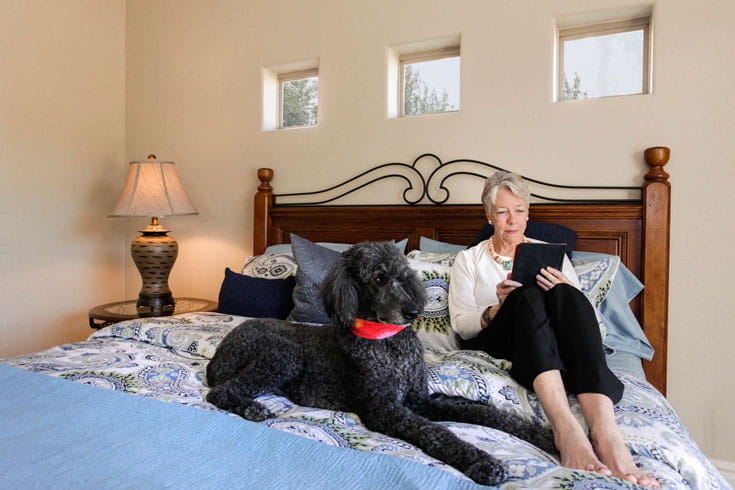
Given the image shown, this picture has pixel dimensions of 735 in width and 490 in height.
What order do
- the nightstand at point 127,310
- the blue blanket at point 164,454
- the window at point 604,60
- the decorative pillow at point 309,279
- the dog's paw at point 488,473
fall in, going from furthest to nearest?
the nightstand at point 127,310 < the window at point 604,60 < the decorative pillow at point 309,279 < the dog's paw at point 488,473 < the blue blanket at point 164,454

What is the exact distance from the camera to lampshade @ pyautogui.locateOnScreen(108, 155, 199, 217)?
8.89 feet

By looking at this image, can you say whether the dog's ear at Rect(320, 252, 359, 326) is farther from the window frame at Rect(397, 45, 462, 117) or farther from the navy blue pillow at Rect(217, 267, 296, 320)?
the window frame at Rect(397, 45, 462, 117)

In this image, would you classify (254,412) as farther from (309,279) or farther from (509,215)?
(509,215)

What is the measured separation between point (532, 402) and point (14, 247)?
3.06 m

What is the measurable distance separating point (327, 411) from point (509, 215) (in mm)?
981

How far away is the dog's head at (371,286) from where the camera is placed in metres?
1.16

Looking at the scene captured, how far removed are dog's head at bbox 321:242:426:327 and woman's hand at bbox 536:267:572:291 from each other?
456mm

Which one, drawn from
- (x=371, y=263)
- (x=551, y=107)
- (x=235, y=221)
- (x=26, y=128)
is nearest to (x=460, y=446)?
(x=371, y=263)

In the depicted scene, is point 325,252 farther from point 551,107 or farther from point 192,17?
point 192,17

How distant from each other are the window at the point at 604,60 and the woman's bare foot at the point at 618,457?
5.68 feet

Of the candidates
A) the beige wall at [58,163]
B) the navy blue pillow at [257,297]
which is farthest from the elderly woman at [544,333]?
the beige wall at [58,163]

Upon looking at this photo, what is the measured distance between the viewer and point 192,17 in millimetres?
3213

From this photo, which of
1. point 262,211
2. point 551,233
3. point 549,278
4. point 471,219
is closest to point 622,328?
point 551,233

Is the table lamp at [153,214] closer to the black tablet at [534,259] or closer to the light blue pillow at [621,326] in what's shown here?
the black tablet at [534,259]
